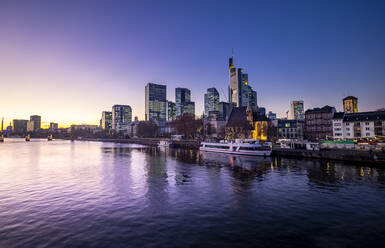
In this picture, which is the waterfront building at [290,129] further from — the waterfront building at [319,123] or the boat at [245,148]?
the boat at [245,148]

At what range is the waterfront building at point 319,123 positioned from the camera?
407 ft

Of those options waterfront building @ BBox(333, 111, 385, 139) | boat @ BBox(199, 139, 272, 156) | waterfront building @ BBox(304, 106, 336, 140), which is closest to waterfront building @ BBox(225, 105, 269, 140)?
waterfront building @ BBox(304, 106, 336, 140)

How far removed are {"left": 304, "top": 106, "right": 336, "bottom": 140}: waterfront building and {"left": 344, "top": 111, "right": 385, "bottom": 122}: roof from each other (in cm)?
1261

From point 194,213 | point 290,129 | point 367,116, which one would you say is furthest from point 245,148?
point 290,129

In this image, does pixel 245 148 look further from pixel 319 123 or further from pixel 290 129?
pixel 290 129

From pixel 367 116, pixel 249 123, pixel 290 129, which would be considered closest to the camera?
pixel 367 116

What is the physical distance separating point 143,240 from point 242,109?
14416cm

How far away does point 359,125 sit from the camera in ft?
344

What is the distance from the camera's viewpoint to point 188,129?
156 m

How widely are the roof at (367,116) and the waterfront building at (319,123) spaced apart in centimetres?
1261

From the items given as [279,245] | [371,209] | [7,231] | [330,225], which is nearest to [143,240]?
[279,245]

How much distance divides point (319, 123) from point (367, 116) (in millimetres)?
26844

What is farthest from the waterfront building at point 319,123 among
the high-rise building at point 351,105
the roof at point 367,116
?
the high-rise building at point 351,105

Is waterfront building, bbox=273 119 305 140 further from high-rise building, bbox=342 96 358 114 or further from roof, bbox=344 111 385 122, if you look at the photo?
high-rise building, bbox=342 96 358 114
